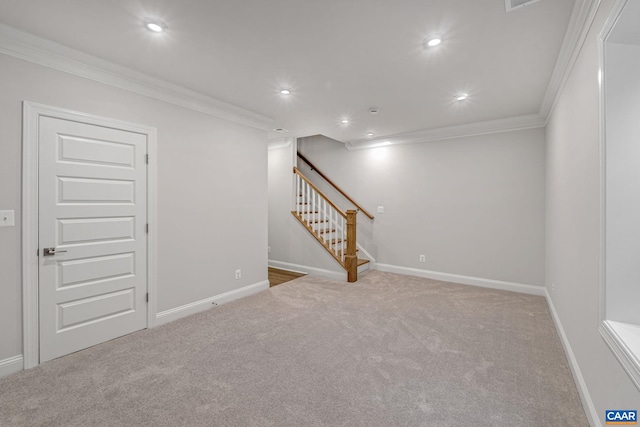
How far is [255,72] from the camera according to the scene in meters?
2.66

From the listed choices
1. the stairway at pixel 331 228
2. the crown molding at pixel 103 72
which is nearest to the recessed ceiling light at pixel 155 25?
the crown molding at pixel 103 72

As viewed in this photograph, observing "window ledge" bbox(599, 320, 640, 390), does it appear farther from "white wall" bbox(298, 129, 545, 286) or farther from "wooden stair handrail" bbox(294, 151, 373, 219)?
"wooden stair handrail" bbox(294, 151, 373, 219)

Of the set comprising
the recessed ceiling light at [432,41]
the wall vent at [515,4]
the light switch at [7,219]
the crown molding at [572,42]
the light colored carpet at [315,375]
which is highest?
the recessed ceiling light at [432,41]

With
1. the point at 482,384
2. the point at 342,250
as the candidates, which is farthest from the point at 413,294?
the point at 482,384

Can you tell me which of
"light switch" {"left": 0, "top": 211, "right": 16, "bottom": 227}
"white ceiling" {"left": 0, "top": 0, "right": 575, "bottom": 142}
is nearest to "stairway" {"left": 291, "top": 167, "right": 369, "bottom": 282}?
"white ceiling" {"left": 0, "top": 0, "right": 575, "bottom": 142}

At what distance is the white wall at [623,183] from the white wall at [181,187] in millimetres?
3440

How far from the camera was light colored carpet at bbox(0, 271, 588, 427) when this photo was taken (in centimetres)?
171

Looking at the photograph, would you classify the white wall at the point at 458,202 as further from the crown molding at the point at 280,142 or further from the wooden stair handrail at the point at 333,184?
the crown molding at the point at 280,142

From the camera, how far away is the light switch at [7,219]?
2.06 metres

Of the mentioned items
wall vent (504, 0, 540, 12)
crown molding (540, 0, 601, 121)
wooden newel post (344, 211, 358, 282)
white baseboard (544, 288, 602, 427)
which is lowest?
white baseboard (544, 288, 602, 427)

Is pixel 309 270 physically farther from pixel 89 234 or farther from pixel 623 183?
pixel 623 183

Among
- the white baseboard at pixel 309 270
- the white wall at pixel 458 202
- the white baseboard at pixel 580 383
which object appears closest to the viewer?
the white baseboard at pixel 580 383

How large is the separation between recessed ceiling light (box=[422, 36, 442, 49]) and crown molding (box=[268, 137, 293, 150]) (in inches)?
130

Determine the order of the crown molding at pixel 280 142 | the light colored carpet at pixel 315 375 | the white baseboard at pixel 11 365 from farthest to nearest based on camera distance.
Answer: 1. the crown molding at pixel 280 142
2. the white baseboard at pixel 11 365
3. the light colored carpet at pixel 315 375
